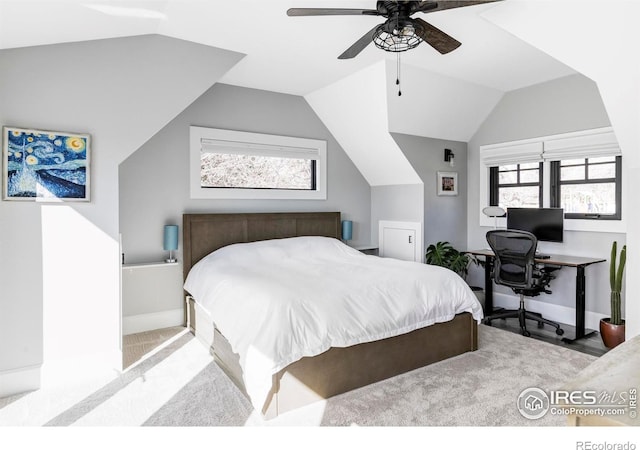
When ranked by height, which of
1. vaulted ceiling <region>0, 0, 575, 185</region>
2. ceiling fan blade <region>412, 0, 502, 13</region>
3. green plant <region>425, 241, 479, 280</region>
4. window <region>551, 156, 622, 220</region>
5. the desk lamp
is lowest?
green plant <region>425, 241, 479, 280</region>

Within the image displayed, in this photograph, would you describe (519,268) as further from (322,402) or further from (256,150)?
(256,150)

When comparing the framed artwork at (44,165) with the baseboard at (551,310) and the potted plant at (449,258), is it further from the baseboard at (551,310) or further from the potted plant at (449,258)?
the baseboard at (551,310)

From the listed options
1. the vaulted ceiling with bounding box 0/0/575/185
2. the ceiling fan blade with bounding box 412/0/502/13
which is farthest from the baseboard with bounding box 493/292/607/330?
the ceiling fan blade with bounding box 412/0/502/13

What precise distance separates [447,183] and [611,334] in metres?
2.40

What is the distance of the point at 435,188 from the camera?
5.04 meters


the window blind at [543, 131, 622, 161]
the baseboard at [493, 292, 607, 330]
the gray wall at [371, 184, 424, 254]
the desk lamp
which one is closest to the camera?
the window blind at [543, 131, 622, 161]

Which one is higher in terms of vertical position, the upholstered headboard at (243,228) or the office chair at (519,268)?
the upholstered headboard at (243,228)

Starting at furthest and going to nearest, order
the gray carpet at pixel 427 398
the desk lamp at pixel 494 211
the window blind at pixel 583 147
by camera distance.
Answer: the desk lamp at pixel 494 211, the window blind at pixel 583 147, the gray carpet at pixel 427 398

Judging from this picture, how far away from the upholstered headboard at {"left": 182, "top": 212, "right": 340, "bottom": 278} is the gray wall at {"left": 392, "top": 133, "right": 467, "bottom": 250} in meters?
1.15

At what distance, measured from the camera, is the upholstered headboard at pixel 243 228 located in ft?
13.3

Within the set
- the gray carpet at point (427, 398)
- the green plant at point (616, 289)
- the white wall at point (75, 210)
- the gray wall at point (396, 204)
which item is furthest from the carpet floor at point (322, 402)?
the gray wall at point (396, 204)

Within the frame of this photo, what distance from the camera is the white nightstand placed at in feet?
12.5

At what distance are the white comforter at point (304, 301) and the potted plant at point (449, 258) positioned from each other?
48.7 inches

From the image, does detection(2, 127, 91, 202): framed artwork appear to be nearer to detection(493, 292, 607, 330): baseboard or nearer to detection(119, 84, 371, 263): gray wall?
detection(119, 84, 371, 263): gray wall
